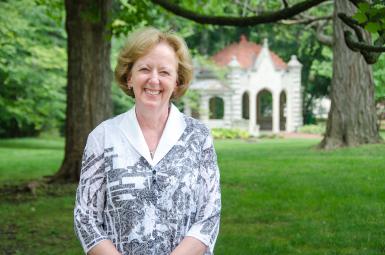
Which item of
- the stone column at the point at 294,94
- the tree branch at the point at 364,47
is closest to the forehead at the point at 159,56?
the tree branch at the point at 364,47

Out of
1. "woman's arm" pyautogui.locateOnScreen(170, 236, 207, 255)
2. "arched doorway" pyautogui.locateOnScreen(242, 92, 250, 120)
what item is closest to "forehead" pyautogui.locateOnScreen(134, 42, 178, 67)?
"woman's arm" pyautogui.locateOnScreen(170, 236, 207, 255)

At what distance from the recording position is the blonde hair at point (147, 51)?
2.79 m

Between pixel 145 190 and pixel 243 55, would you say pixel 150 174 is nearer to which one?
pixel 145 190

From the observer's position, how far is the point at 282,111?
40.5m

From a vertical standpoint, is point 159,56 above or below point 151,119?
above

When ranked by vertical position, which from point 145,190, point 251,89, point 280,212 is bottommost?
point 280,212

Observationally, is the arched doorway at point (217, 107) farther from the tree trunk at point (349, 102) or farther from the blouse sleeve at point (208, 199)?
the blouse sleeve at point (208, 199)

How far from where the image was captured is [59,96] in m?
27.1

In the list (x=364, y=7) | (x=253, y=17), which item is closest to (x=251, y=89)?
(x=253, y=17)

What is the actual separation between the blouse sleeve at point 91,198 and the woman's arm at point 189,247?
0.31 m

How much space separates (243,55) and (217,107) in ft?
11.4

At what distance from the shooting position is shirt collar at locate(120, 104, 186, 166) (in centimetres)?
275

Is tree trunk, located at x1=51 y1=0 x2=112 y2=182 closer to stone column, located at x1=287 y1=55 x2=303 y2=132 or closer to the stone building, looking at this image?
the stone building

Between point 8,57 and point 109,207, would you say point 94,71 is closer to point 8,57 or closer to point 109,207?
point 109,207
